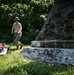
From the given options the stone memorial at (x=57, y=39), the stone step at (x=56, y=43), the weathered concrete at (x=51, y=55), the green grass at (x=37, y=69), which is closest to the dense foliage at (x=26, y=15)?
the stone memorial at (x=57, y=39)

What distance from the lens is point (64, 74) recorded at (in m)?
7.46

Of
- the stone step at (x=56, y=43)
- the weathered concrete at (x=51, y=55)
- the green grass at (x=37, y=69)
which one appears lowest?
the green grass at (x=37, y=69)

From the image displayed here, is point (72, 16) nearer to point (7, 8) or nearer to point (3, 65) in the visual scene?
point (3, 65)

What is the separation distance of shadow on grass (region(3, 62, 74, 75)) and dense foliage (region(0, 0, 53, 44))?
435 inches

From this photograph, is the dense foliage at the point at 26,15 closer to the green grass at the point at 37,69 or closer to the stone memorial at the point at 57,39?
the stone memorial at the point at 57,39

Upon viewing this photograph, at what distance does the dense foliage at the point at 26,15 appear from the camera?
20109 mm

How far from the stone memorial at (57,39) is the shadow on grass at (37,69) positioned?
618 millimetres

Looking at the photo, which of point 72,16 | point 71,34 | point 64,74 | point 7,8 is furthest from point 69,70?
point 7,8

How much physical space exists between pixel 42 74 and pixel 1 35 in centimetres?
1225

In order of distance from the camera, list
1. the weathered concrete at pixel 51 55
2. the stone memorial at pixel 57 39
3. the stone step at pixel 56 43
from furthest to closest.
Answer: the stone step at pixel 56 43, the stone memorial at pixel 57 39, the weathered concrete at pixel 51 55

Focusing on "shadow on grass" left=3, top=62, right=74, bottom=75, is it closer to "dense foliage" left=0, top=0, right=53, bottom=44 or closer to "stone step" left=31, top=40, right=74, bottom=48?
"stone step" left=31, top=40, right=74, bottom=48

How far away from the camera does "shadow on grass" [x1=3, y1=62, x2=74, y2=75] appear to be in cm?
783

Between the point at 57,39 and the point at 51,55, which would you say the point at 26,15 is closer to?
the point at 57,39

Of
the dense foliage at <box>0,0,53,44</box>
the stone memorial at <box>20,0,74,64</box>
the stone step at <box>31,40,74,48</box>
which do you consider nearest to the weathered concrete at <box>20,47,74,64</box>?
the stone memorial at <box>20,0,74,64</box>
